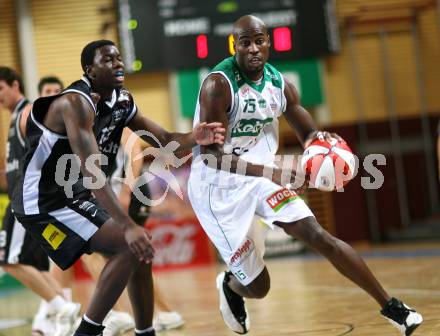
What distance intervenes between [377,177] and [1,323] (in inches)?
360

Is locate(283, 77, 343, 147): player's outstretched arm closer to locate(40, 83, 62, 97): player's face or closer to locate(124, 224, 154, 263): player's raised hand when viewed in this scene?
locate(124, 224, 154, 263): player's raised hand

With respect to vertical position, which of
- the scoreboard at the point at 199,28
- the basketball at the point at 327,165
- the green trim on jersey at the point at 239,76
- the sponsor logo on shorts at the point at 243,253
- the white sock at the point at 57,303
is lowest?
the white sock at the point at 57,303

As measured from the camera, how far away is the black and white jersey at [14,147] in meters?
6.32

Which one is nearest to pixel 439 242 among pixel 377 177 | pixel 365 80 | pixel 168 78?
pixel 377 177

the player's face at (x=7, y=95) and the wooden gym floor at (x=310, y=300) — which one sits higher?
the player's face at (x=7, y=95)

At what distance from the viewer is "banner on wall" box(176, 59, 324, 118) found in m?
14.6

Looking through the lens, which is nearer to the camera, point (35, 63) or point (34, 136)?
point (34, 136)

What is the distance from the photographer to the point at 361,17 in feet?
49.6

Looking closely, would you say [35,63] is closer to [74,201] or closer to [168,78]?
[168,78]

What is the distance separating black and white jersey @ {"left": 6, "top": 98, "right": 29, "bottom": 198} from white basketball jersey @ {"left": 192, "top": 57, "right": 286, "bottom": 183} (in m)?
1.72

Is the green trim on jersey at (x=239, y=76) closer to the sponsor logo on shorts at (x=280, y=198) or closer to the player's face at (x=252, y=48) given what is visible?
the player's face at (x=252, y=48)

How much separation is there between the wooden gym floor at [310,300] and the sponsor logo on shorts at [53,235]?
1.67 metres

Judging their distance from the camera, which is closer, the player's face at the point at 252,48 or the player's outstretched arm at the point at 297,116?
the player's face at the point at 252,48

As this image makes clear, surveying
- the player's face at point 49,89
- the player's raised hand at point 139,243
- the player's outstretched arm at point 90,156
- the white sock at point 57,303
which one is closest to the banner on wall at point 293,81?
the player's face at point 49,89
